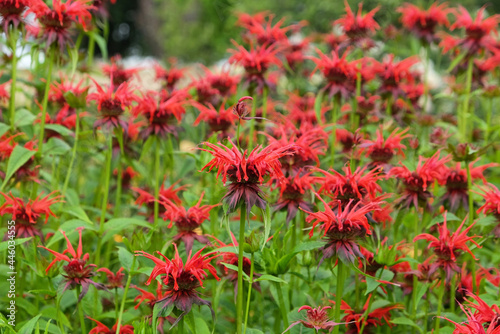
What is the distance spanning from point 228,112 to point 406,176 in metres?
0.78

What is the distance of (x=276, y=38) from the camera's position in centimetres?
260

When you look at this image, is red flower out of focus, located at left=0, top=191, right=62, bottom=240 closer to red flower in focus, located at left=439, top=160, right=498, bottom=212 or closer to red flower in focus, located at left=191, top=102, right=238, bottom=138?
red flower in focus, located at left=191, top=102, right=238, bottom=138

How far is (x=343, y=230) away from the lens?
4.86 feet

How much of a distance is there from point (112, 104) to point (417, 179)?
3.48 feet

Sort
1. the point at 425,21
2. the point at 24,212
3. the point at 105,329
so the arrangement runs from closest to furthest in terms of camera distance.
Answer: the point at 105,329 < the point at 24,212 < the point at 425,21

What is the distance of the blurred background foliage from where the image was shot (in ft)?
15.5

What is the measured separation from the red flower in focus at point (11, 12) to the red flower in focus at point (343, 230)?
4.03 ft

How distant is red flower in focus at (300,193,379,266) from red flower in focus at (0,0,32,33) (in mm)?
1228

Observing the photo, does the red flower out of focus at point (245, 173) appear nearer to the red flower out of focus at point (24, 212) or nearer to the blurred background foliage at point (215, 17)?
the red flower out of focus at point (24, 212)

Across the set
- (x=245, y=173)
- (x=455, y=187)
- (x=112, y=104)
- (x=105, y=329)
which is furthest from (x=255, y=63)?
(x=105, y=329)

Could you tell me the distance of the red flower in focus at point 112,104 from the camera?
76.6 inches

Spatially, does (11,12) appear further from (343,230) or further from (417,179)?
(417,179)

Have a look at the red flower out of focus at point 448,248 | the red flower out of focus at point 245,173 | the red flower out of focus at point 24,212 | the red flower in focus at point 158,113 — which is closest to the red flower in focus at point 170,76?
the red flower in focus at point 158,113

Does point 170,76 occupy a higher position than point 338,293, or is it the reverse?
point 170,76
